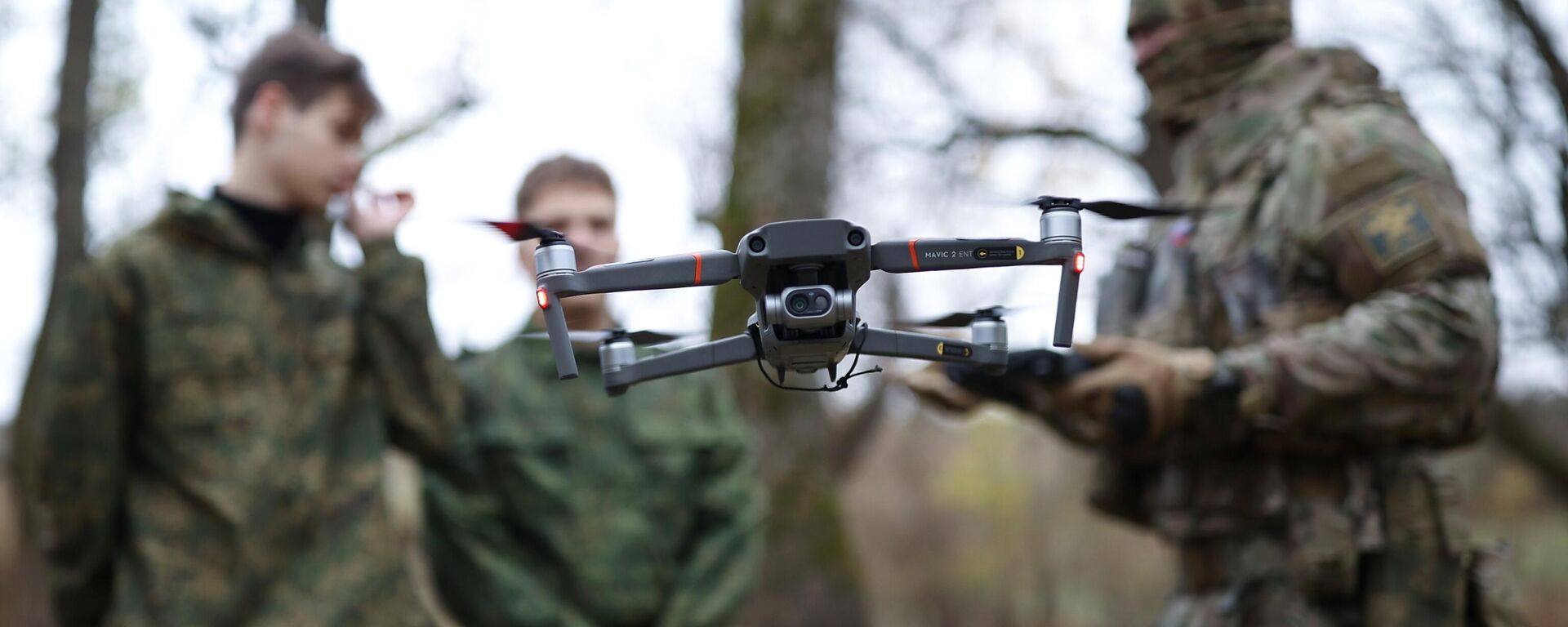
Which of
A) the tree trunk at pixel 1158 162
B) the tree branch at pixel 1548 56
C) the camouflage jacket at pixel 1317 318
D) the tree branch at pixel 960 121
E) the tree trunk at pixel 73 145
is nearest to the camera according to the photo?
the camouflage jacket at pixel 1317 318

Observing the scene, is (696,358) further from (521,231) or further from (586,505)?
(586,505)

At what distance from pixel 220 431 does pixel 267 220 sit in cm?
58

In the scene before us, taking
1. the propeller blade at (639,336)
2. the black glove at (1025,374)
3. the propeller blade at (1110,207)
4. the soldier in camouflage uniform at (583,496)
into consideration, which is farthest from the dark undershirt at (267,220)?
the propeller blade at (1110,207)

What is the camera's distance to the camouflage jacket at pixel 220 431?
3.11m

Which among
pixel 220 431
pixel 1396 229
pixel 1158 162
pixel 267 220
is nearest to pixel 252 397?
pixel 220 431

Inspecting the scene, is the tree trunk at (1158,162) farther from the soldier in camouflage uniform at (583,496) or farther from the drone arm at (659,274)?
the drone arm at (659,274)

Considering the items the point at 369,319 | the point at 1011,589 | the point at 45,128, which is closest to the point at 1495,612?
the point at 369,319

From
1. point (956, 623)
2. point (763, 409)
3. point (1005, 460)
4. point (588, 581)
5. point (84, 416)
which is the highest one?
point (84, 416)

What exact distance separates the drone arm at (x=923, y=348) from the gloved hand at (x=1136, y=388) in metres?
1.55

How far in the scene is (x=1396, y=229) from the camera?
9.53 ft

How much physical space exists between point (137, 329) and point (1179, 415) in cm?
254

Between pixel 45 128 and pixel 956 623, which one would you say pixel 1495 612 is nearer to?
pixel 45 128

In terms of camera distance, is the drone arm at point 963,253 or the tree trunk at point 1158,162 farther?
the tree trunk at point 1158,162

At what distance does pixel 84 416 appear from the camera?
10.2 ft
